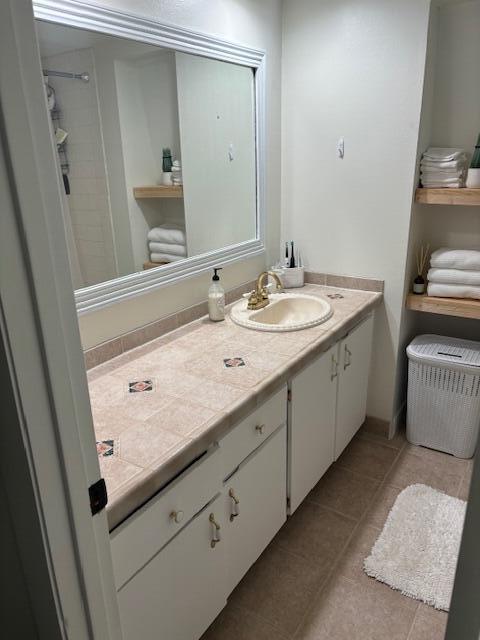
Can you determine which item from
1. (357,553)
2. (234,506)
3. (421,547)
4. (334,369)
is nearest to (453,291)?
(334,369)

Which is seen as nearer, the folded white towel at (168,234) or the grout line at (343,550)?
the grout line at (343,550)

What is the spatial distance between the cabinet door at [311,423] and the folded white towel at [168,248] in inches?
27.4

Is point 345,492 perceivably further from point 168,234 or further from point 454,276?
point 168,234

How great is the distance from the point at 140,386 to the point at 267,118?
4.92 feet

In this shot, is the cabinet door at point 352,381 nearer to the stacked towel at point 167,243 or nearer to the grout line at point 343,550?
the grout line at point 343,550

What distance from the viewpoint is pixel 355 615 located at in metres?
1.67

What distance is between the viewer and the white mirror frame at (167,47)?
140cm

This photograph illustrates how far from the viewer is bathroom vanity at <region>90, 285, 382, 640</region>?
44.9 inches

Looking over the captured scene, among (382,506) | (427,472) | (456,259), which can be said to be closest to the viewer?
(382,506)

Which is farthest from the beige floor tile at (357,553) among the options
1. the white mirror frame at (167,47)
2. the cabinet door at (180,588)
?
the white mirror frame at (167,47)

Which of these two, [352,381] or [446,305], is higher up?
[446,305]

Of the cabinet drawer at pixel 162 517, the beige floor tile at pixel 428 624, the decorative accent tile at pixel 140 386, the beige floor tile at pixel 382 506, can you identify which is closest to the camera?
the cabinet drawer at pixel 162 517

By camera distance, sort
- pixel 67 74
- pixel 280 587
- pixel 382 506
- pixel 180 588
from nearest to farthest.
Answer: pixel 180 588 → pixel 67 74 → pixel 280 587 → pixel 382 506

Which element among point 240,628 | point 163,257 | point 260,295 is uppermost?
point 163,257
